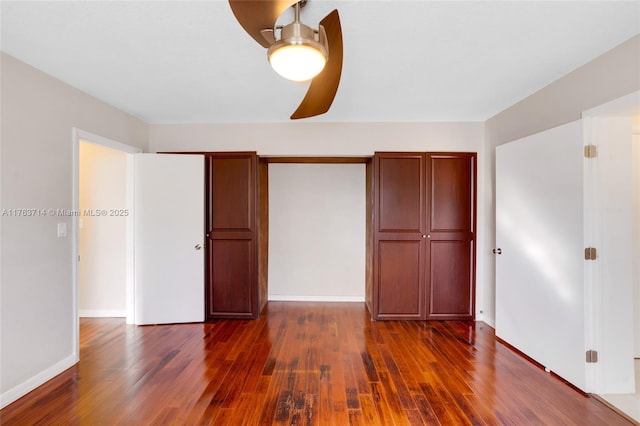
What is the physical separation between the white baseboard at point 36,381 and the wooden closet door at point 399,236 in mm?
2996

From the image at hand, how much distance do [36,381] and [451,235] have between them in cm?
409

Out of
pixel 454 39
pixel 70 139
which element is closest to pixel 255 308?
pixel 70 139

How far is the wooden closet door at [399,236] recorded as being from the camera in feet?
12.1

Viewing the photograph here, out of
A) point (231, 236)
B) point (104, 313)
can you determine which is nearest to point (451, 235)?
point (231, 236)

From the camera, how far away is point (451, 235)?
146 inches

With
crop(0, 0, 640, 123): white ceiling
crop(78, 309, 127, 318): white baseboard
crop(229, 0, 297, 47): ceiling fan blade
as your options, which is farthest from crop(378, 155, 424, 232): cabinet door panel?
crop(78, 309, 127, 318): white baseboard

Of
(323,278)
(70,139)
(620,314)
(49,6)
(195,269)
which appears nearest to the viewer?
(49,6)

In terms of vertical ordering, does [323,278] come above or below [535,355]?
above

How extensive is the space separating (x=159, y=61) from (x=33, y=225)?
1.56m

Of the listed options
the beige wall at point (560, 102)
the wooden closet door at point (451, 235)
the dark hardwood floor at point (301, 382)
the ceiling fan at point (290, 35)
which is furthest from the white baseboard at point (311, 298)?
the ceiling fan at point (290, 35)

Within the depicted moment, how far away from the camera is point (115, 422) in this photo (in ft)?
6.28

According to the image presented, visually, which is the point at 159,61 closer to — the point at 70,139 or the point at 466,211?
the point at 70,139

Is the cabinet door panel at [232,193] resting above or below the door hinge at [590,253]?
above

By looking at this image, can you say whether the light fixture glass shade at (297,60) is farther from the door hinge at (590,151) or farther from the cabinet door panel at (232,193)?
the cabinet door panel at (232,193)
